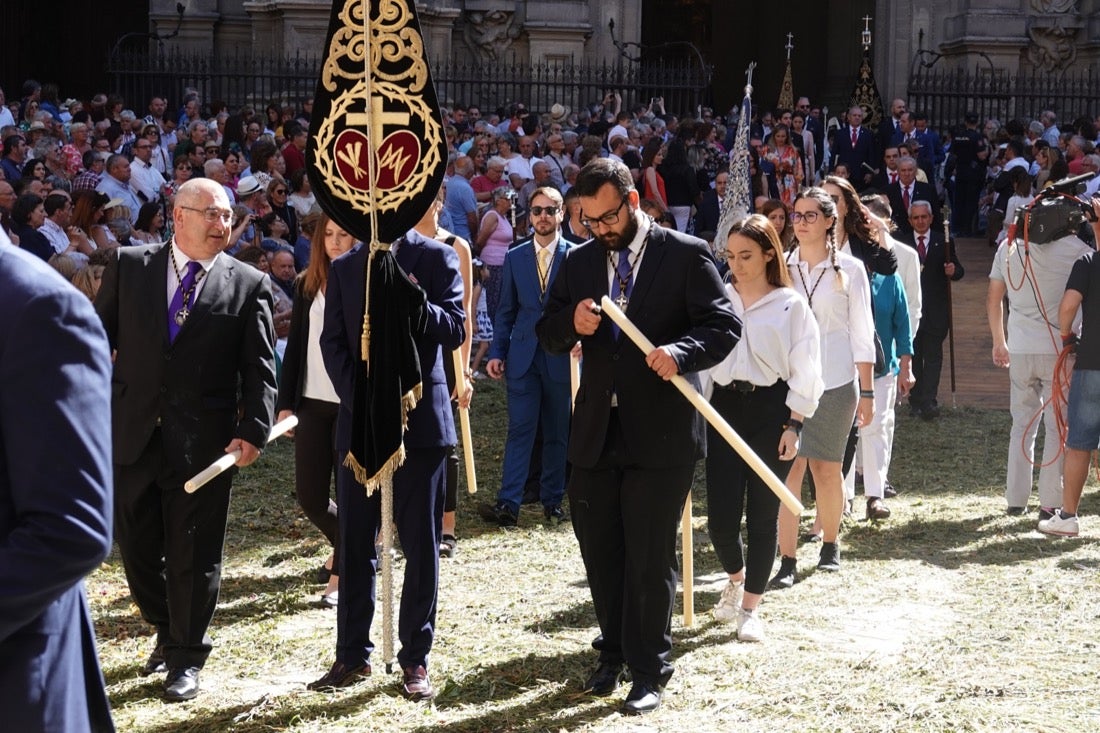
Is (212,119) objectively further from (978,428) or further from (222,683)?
(222,683)

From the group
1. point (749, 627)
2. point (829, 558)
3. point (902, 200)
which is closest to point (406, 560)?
point (749, 627)

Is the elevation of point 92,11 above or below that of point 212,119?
above

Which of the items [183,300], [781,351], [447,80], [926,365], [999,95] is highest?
[447,80]

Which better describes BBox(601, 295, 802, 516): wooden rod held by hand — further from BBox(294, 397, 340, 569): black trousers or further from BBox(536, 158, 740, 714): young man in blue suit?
BBox(294, 397, 340, 569): black trousers

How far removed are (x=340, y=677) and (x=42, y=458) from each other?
3567 millimetres

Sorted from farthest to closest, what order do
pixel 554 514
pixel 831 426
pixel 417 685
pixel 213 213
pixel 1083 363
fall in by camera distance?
pixel 554 514, pixel 1083 363, pixel 831 426, pixel 213 213, pixel 417 685

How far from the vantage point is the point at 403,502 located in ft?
19.3

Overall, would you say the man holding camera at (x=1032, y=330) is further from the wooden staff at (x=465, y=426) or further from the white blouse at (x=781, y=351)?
the wooden staff at (x=465, y=426)

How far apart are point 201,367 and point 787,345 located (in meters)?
2.55

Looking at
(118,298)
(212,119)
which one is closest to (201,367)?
→ (118,298)

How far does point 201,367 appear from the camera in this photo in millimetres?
5816

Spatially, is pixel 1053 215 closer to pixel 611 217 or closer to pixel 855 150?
pixel 611 217

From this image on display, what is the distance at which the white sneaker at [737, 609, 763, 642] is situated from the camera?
6738 millimetres

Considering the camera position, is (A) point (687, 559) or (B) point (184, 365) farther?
(A) point (687, 559)
